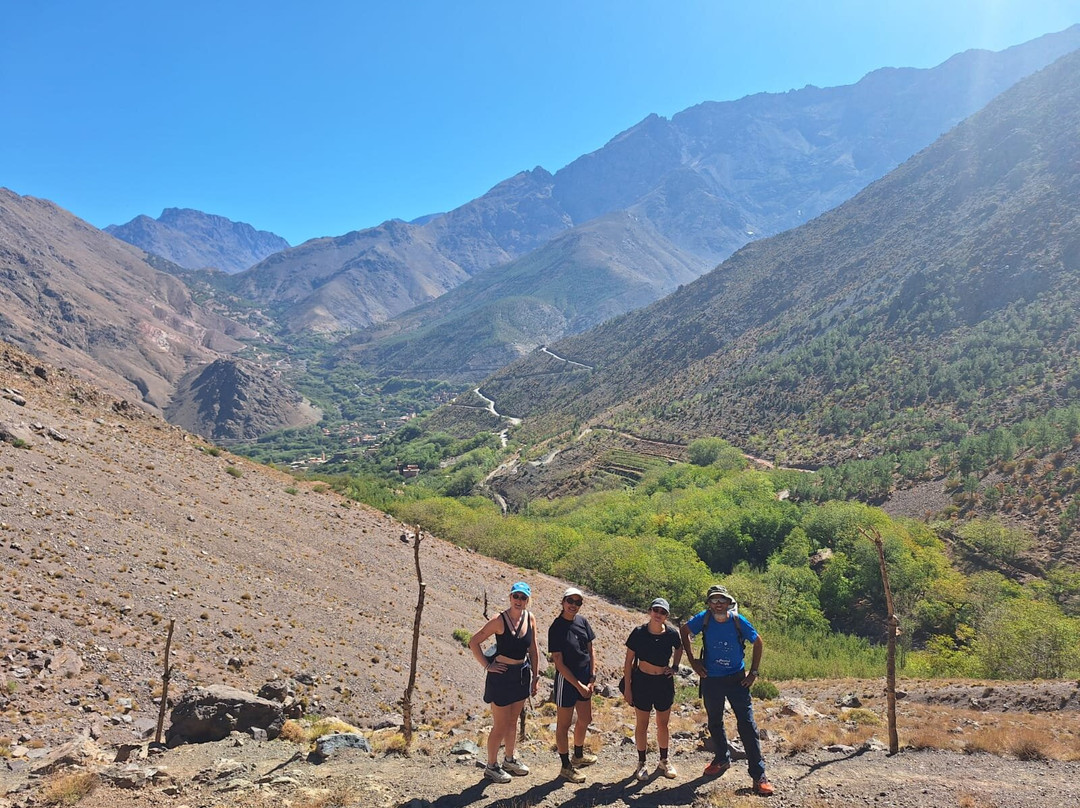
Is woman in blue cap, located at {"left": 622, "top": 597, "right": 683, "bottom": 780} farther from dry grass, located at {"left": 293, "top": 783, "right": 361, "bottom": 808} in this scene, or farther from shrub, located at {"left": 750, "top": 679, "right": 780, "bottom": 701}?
shrub, located at {"left": 750, "top": 679, "right": 780, "bottom": 701}

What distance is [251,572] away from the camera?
63.9ft

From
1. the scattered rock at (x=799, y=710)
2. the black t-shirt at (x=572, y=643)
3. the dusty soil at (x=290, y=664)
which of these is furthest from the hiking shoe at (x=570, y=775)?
the scattered rock at (x=799, y=710)

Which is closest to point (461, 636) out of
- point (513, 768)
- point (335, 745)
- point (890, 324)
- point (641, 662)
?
point (335, 745)

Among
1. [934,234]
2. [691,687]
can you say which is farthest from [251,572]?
[934,234]

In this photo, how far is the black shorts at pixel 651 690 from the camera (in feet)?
23.8

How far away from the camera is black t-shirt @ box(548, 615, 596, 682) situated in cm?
730

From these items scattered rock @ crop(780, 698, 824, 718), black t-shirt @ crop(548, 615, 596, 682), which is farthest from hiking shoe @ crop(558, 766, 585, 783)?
scattered rock @ crop(780, 698, 824, 718)

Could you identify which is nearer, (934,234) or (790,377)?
(790,377)

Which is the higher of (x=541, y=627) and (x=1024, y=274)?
(x=1024, y=274)

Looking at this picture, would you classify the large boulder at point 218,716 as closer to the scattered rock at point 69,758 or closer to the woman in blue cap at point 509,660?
the scattered rock at point 69,758

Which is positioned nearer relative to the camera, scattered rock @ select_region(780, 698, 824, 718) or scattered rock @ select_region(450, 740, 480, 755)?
scattered rock @ select_region(450, 740, 480, 755)

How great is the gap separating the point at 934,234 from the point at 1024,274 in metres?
31.6

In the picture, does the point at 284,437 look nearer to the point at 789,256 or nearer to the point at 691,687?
the point at 789,256

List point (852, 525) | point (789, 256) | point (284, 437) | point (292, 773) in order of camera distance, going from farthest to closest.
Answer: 1. point (284, 437)
2. point (789, 256)
3. point (852, 525)
4. point (292, 773)
